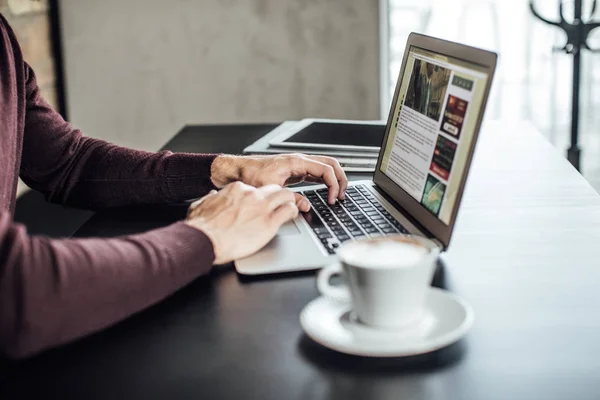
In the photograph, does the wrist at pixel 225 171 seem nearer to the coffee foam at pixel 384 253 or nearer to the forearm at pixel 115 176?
the forearm at pixel 115 176

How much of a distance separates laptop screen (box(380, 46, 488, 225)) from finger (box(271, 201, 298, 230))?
0.17 metres

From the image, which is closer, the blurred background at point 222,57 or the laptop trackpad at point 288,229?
the laptop trackpad at point 288,229

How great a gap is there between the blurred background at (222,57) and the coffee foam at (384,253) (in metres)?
2.12

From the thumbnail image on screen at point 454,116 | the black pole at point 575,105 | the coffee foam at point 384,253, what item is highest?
the thumbnail image on screen at point 454,116

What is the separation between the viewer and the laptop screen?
96cm

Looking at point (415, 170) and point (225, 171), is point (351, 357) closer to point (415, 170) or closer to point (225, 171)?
point (415, 170)

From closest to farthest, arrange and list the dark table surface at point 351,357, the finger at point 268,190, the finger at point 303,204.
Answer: the dark table surface at point 351,357 → the finger at point 268,190 → the finger at point 303,204

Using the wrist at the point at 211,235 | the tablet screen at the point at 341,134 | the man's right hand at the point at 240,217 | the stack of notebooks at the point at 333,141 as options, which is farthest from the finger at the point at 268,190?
the tablet screen at the point at 341,134

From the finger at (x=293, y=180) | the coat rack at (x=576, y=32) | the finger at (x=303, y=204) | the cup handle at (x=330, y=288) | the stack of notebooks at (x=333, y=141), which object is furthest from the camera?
the coat rack at (x=576, y=32)

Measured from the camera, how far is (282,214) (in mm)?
1024

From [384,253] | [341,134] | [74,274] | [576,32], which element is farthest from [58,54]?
[384,253]

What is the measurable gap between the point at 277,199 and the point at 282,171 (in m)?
0.26

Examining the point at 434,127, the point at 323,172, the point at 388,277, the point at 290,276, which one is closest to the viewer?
the point at 388,277

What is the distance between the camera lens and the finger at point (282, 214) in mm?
1013
